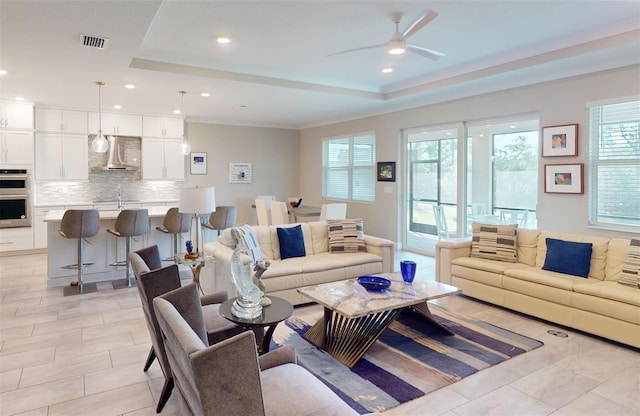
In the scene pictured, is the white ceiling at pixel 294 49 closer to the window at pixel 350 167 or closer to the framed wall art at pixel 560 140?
the framed wall art at pixel 560 140

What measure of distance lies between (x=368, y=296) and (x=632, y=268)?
2413 millimetres

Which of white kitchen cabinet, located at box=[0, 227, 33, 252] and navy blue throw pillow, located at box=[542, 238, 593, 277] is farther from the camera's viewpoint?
white kitchen cabinet, located at box=[0, 227, 33, 252]

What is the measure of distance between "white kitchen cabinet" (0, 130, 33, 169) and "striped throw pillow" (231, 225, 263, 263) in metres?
5.02

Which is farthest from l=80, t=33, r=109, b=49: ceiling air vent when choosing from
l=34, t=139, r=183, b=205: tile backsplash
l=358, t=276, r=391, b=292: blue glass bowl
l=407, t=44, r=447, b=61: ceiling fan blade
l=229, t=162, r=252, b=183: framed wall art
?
l=229, t=162, r=252, b=183: framed wall art

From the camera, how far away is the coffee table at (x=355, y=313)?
3105 millimetres

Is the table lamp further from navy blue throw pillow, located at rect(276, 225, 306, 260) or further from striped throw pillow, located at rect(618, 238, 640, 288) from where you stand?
striped throw pillow, located at rect(618, 238, 640, 288)

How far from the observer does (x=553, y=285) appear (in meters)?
3.85

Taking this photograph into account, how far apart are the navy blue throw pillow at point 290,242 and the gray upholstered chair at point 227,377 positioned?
9.05 feet

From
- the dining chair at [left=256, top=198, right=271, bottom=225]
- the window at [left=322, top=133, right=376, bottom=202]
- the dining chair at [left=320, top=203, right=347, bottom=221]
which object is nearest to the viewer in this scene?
the dining chair at [left=320, top=203, right=347, bottom=221]

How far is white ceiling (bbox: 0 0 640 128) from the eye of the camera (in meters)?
3.56

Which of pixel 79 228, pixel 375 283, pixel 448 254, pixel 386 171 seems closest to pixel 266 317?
pixel 375 283

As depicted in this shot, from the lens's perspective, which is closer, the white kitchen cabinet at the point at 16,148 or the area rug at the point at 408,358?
the area rug at the point at 408,358

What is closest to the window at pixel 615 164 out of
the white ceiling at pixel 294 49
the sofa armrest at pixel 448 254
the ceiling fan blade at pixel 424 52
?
the white ceiling at pixel 294 49

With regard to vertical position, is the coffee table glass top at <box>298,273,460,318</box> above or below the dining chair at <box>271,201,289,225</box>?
below
